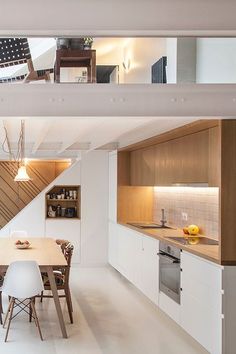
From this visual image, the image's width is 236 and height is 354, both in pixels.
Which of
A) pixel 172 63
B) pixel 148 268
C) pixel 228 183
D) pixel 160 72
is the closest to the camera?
pixel 228 183

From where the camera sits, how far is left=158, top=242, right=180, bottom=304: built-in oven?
5555 millimetres

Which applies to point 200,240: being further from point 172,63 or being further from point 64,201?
point 64,201

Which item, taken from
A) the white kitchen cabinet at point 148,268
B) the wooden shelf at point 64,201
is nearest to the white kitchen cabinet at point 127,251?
the white kitchen cabinet at point 148,268

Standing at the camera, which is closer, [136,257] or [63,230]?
[136,257]

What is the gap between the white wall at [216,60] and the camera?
4.94m

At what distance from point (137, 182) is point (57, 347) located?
12.9ft

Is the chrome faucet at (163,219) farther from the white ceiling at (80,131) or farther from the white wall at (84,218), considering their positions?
the white wall at (84,218)

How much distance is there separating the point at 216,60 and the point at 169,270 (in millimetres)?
2358

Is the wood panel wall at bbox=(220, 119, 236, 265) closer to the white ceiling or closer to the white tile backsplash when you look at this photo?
the white ceiling

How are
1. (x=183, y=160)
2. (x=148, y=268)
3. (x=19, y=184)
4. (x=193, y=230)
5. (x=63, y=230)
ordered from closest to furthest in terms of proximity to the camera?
(x=183, y=160)
(x=193, y=230)
(x=148, y=268)
(x=63, y=230)
(x=19, y=184)

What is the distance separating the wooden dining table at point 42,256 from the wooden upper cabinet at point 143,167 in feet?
5.65

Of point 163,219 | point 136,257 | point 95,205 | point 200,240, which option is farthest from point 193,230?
point 95,205

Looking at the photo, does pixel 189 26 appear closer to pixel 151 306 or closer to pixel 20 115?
pixel 20 115

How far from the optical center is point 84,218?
32.8 feet
